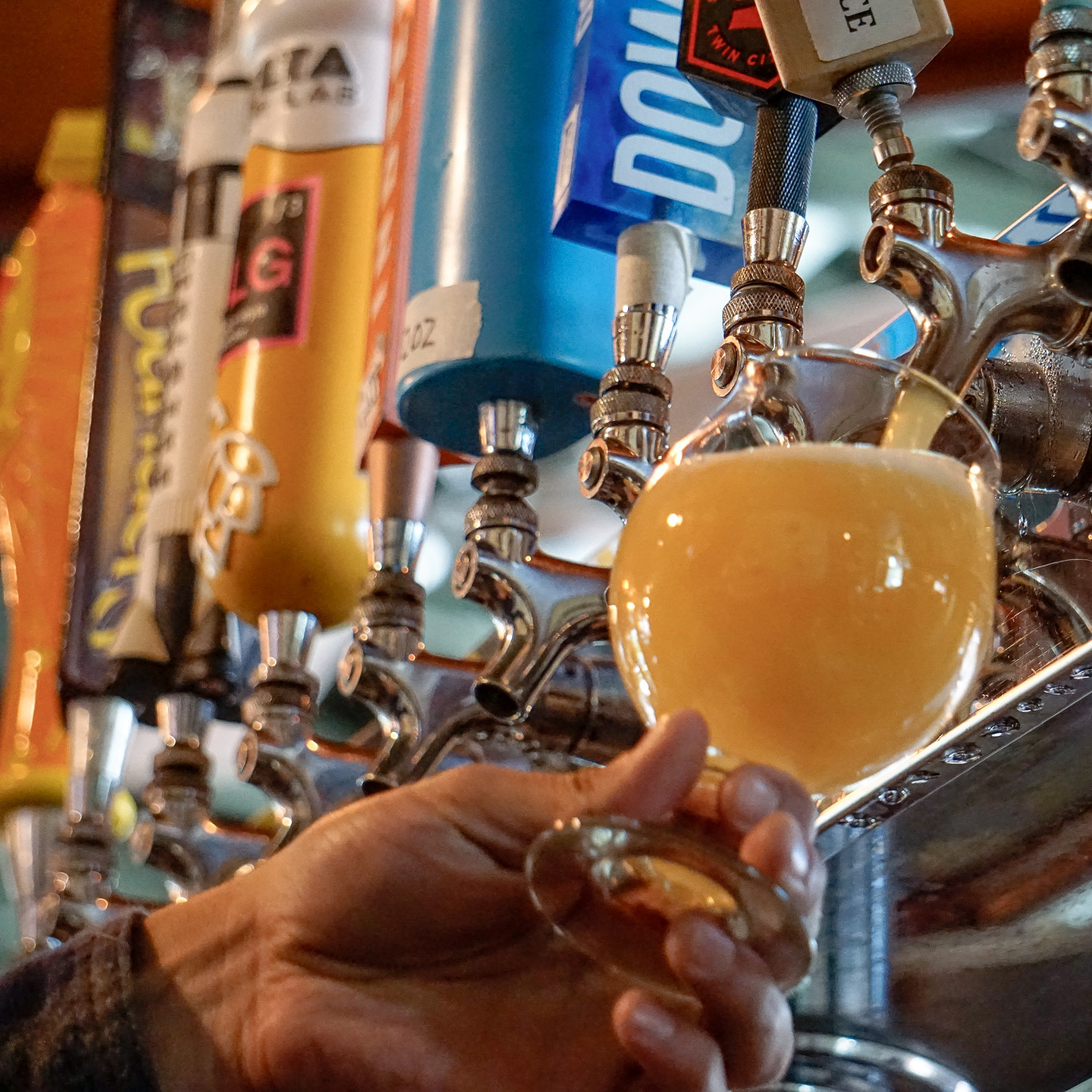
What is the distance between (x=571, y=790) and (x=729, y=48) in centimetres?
40

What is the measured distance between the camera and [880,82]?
71cm

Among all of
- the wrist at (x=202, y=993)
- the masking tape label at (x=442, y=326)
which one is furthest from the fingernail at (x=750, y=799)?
the masking tape label at (x=442, y=326)

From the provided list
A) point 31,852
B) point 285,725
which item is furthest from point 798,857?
point 31,852

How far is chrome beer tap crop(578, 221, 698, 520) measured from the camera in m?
0.82

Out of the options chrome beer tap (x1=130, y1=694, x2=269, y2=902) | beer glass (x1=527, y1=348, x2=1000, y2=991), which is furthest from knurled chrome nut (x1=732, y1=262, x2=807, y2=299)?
chrome beer tap (x1=130, y1=694, x2=269, y2=902)

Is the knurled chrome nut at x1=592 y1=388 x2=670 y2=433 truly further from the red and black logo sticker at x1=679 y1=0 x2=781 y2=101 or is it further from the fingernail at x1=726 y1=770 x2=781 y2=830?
the fingernail at x1=726 y1=770 x2=781 y2=830

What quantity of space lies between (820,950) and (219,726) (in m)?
1.02

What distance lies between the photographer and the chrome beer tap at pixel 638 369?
2.70 ft

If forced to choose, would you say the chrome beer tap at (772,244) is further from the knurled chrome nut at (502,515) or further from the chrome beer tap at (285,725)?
the chrome beer tap at (285,725)

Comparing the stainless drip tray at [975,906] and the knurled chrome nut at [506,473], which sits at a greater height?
the knurled chrome nut at [506,473]

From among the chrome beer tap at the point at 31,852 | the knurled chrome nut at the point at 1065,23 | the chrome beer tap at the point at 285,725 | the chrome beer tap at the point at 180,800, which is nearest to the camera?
the knurled chrome nut at the point at 1065,23

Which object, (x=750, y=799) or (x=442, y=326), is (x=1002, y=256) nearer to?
(x=750, y=799)

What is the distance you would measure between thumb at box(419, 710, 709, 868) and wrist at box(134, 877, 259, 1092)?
0.49 feet

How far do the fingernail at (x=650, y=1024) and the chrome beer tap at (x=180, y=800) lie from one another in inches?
33.5
